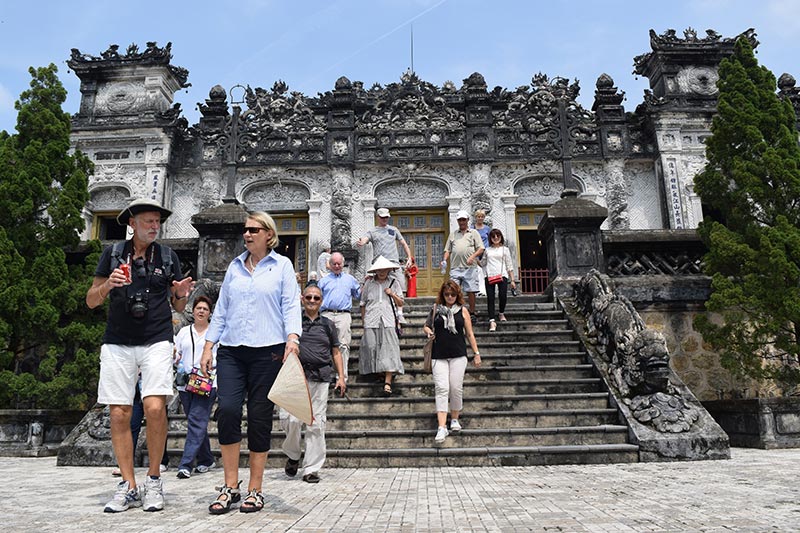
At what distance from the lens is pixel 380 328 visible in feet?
23.3

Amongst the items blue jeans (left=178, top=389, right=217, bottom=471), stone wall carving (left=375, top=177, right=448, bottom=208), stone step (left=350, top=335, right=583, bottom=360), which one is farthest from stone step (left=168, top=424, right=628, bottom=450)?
stone wall carving (left=375, top=177, right=448, bottom=208)

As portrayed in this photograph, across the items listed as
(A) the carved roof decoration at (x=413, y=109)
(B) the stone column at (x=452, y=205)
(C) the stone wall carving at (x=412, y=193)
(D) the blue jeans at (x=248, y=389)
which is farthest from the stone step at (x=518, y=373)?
(A) the carved roof decoration at (x=413, y=109)

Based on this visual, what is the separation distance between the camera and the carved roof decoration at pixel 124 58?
61.1 ft

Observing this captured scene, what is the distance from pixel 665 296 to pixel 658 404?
130 inches

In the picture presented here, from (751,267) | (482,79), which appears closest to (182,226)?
(482,79)

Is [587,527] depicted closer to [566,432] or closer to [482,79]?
[566,432]

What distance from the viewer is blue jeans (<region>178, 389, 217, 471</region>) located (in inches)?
215

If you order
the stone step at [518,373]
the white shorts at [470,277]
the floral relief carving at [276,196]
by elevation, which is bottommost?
the stone step at [518,373]

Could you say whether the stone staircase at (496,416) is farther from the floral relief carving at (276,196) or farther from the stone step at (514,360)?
the floral relief carving at (276,196)

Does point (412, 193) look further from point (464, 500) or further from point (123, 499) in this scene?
point (123, 499)

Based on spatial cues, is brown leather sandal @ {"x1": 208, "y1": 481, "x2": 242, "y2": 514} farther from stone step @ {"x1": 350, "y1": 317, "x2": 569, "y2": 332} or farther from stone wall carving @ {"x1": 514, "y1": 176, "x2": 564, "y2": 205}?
stone wall carving @ {"x1": 514, "y1": 176, "x2": 564, "y2": 205}

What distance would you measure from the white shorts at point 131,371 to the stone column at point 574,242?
681 centimetres

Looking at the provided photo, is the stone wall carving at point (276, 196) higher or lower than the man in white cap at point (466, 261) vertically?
higher

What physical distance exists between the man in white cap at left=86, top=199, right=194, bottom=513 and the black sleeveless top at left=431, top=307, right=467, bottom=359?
2.83 meters
